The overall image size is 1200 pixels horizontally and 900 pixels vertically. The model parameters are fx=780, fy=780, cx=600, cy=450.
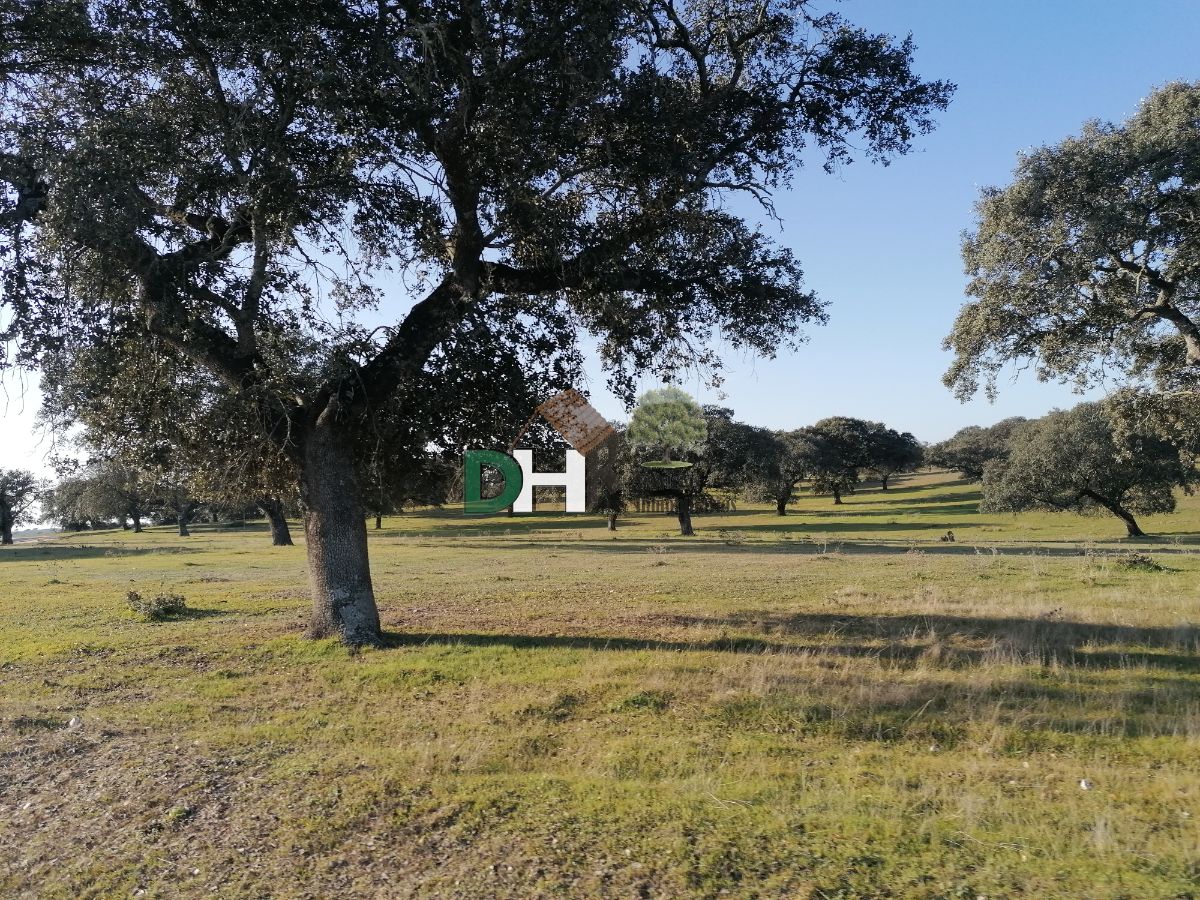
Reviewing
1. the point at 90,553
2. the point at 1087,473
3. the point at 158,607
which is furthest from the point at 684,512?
the point at 158,607

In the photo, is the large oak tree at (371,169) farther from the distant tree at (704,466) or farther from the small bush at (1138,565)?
the distant tree at (704,466)

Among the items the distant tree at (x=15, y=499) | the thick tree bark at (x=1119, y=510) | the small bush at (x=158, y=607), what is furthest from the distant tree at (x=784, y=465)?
the distant tree at (x=15, y=499)

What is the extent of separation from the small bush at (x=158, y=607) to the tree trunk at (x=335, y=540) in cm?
555

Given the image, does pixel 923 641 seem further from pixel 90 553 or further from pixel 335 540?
pixel 90 553

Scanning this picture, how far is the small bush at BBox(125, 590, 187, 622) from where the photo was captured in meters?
15.4

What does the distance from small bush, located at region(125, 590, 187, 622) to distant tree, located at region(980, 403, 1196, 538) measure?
4603 centimetres

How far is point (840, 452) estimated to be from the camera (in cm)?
8394

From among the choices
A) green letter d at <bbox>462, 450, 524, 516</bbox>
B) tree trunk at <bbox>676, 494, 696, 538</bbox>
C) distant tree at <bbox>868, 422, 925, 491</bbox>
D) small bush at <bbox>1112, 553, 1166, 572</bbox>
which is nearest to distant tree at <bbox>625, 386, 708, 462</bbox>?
tree trunk at <bbox>676, 494, 696, 538</bbox>

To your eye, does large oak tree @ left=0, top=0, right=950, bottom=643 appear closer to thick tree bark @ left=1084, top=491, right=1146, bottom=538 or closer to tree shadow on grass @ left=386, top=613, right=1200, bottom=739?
tree shadow on grass @ left=386, top=613, right=1200, bottom=739

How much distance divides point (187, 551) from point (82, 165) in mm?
39875

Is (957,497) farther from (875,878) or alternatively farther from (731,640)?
(875,878)

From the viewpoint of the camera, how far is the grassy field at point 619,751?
4.64 metres

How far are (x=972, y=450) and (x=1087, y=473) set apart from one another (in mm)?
57071

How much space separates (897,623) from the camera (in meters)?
13.4
